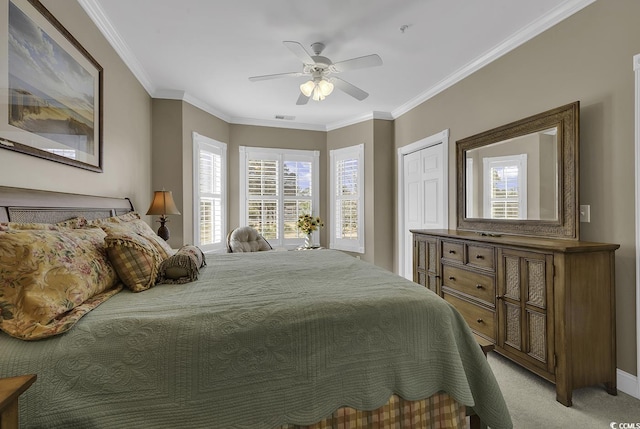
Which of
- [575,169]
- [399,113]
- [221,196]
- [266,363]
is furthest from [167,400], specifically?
[399,113]

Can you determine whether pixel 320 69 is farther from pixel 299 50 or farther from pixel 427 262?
pixel 427 262

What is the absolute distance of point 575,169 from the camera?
229cm

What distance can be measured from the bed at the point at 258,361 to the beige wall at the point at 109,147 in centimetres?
30

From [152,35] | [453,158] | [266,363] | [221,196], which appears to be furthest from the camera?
[221,196]

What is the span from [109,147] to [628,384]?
14.8 feet

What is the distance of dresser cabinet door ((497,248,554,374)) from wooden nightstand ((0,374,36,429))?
2639 millimetres

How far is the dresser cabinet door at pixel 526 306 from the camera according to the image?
2080 millimetres

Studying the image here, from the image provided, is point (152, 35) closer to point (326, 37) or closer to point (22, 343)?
point (326, 37)

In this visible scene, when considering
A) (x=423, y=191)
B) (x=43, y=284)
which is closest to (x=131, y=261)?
(x=43, y=284)

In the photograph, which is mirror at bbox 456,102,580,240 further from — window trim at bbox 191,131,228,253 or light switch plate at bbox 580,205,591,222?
window trim at bbox 191,131,228,253

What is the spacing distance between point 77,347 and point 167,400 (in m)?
0.35

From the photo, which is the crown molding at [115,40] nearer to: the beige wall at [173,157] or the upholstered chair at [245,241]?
the beige wall at [173,157]

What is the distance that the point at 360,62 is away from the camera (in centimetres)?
262

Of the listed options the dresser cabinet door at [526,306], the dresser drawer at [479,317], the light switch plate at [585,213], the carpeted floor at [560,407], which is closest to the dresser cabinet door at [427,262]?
the dresser drawer at [479,317]
